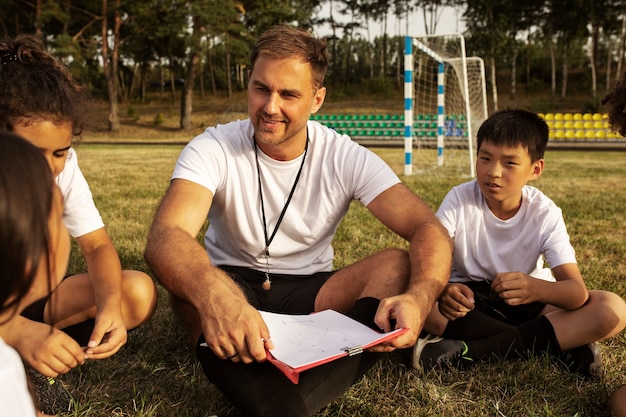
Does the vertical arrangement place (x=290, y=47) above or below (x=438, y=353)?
above

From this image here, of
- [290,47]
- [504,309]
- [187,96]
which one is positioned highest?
[187,96]

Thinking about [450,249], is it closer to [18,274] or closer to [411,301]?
[411,301]

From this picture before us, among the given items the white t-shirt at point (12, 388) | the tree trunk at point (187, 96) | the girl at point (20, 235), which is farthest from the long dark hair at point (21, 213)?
the tree trunk at point (187, 96)

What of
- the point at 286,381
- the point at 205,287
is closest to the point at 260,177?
the point at 205,287

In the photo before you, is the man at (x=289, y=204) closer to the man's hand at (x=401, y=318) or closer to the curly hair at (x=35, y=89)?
the man's hand at (x=401, y=318)

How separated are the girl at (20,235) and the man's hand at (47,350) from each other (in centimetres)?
58

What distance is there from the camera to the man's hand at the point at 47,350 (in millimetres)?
1769

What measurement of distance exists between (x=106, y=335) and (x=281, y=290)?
2.68ft

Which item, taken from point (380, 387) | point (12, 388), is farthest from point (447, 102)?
point (12, 388)

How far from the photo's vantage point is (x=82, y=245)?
2.33m

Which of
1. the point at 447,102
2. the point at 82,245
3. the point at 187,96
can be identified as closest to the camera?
the point at 82,245

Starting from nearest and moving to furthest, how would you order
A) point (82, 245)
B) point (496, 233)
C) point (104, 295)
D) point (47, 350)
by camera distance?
point (47, 350) < point (104, 295) < point (82, 245) < point (496, 233)

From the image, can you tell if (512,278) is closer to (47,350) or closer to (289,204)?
(289,204)

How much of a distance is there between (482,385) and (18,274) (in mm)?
1703
